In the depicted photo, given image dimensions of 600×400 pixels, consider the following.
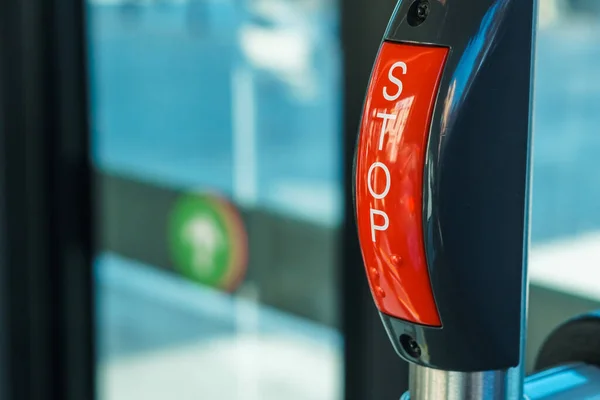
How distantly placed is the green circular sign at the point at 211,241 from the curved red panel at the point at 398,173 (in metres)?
1.59

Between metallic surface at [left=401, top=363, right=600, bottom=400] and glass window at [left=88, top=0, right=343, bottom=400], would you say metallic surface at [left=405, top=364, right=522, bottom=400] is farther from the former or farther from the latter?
glass window at [left=88, top=0, right=343, bottom=400]

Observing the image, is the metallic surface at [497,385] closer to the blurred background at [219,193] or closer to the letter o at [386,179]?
the letter o at [386,179]

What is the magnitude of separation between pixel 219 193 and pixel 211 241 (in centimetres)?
11

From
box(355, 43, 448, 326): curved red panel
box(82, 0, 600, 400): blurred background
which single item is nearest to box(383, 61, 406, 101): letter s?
box(355, 43, 448, 326): curved red panel

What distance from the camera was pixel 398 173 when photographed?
0.35 meters

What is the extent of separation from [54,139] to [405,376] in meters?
1.23

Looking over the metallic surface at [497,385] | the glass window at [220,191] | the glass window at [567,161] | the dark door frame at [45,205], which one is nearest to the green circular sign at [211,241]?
the glass window at [220,191]

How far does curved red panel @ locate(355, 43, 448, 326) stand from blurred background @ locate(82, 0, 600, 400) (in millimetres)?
1174

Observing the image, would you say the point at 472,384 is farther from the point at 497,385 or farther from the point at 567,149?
the point at 567,149

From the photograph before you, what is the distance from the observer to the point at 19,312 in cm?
189

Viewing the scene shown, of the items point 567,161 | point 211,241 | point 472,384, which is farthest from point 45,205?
point 472,384

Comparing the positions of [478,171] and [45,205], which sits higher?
[478,171]

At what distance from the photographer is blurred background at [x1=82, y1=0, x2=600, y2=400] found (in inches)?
73.4

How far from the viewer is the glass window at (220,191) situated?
73.5 inches
